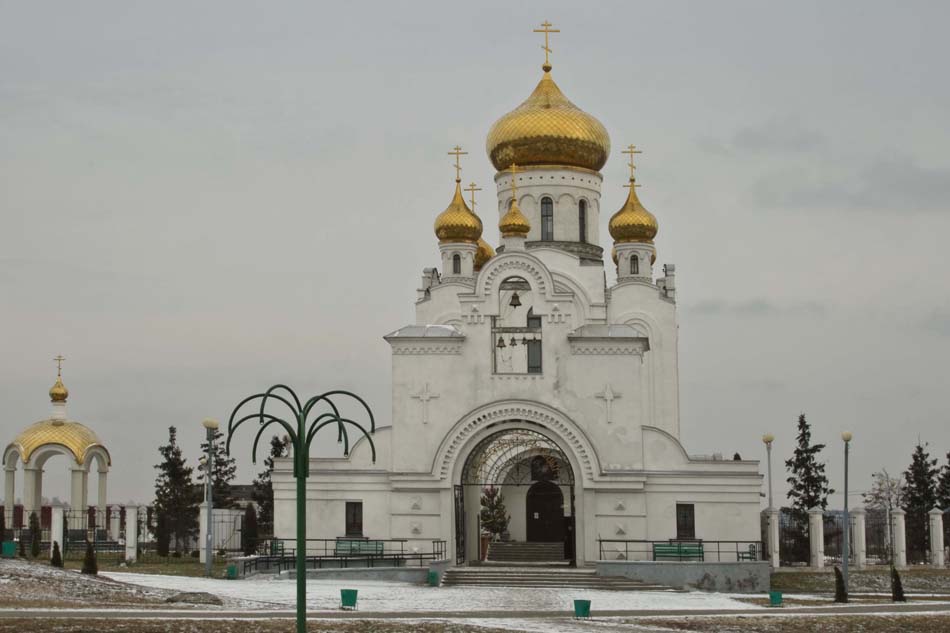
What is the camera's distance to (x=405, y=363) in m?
39.6

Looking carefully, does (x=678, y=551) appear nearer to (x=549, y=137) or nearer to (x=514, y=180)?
(x=514, y=180)

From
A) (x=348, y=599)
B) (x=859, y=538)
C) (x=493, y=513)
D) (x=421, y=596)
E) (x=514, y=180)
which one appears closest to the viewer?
(x=348, y=599)

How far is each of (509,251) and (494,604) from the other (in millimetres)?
12500

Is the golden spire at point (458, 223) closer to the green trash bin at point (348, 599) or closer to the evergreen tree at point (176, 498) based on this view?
the evergreen tree at point (176, 498)

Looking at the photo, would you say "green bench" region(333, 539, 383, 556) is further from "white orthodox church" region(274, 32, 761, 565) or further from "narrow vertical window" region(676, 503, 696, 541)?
"narrow vertical window" region(676, 503, 696, 541)

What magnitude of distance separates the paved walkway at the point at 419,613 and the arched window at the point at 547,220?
794 inches

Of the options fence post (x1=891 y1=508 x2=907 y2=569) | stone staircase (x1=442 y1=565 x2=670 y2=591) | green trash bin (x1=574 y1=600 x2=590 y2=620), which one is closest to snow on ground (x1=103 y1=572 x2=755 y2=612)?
stone staircase (x1=442 y1=565 x2=670 y2=591)

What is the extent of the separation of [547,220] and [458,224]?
2.77 metres

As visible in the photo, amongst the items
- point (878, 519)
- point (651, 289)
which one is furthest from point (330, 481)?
point (878, 519)

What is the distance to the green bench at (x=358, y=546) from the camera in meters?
38.9

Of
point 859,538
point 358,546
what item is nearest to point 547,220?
point 859,538

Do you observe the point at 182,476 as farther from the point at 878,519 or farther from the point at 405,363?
the point at 878,519

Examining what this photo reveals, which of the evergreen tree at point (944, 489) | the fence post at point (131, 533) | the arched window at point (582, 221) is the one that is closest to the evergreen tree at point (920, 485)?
the evergreen tree at point (944, 489)

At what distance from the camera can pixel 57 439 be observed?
48500 millimetres
